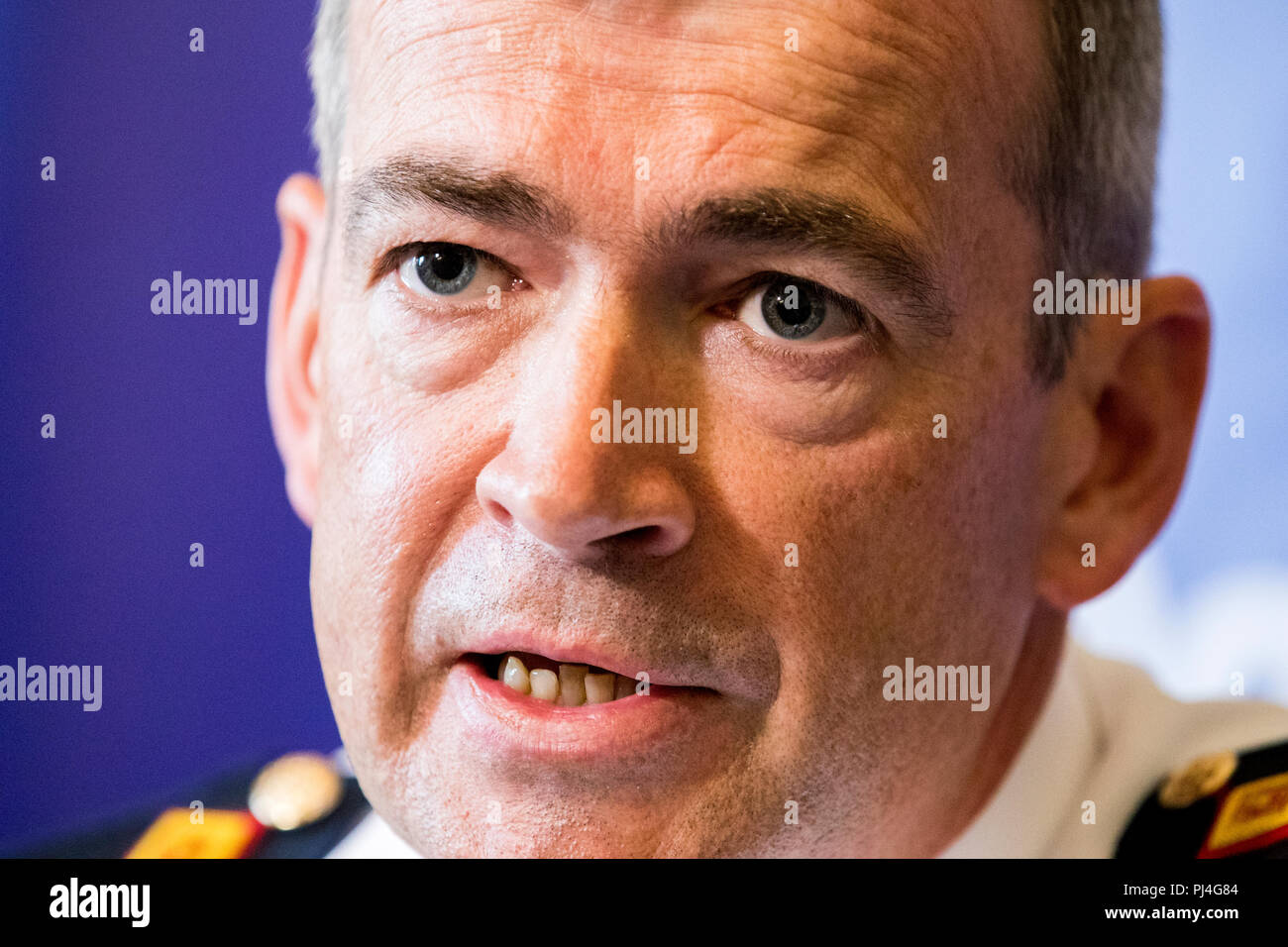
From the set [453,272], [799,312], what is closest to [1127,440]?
[799,312]

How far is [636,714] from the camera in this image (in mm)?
1283

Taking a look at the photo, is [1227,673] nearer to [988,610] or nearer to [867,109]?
[988,610]

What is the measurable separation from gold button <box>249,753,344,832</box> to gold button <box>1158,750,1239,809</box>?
3.63 ft

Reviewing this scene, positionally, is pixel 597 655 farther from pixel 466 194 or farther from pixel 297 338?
pixel 297 338

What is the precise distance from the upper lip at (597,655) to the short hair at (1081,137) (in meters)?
0.51

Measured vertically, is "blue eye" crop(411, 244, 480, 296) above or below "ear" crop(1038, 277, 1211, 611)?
above

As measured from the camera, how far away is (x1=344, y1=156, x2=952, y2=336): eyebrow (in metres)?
1.24

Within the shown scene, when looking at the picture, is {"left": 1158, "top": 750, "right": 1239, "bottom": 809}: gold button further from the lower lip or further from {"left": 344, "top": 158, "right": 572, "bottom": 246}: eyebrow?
{"left": 344, "top": 158, "right": 572, "bottom": 246}: eyebrow

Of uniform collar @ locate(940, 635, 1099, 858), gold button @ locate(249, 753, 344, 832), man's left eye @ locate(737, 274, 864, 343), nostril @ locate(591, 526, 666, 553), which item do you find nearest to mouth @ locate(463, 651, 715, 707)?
nostril @ locate(591, 526, 666, 553)

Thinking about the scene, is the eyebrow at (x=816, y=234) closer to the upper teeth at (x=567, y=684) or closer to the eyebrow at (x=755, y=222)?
the eyebrow at (x=755, y=222)

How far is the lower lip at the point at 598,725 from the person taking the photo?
1279 mm

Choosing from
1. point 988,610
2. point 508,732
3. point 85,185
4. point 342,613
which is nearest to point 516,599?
point 508,732

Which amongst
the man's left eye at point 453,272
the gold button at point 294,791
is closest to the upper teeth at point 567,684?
the man's left eye at point 453,272

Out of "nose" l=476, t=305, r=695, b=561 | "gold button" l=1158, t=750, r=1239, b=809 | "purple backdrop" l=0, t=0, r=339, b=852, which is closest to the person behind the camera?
"nose" l=476, t=305, r=695, b=561
